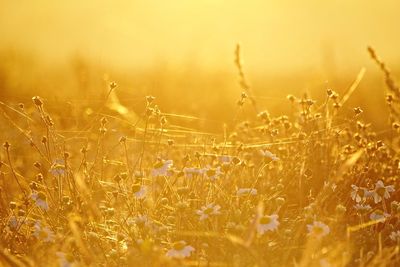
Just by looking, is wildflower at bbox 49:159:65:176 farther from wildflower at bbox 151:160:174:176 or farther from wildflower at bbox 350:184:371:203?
wildflower at bbox 350:184:371:203

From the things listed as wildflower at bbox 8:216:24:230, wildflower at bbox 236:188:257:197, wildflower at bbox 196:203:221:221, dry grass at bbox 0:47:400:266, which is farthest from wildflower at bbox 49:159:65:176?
wildflower at bbox 236:188:257:197

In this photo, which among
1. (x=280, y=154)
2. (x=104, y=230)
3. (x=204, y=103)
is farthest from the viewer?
(x=204, y=103)

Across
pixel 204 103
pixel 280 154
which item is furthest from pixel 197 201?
pixel 204 103

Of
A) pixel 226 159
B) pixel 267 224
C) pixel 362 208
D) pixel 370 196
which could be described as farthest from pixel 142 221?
pixel 370 196

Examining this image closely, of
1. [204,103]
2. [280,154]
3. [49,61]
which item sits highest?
[49,61]

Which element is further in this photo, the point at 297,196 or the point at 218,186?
the point at 297,196

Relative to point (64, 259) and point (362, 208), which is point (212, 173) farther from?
point (64, 259)

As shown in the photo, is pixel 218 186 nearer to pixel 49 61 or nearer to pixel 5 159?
pixel 5 159
